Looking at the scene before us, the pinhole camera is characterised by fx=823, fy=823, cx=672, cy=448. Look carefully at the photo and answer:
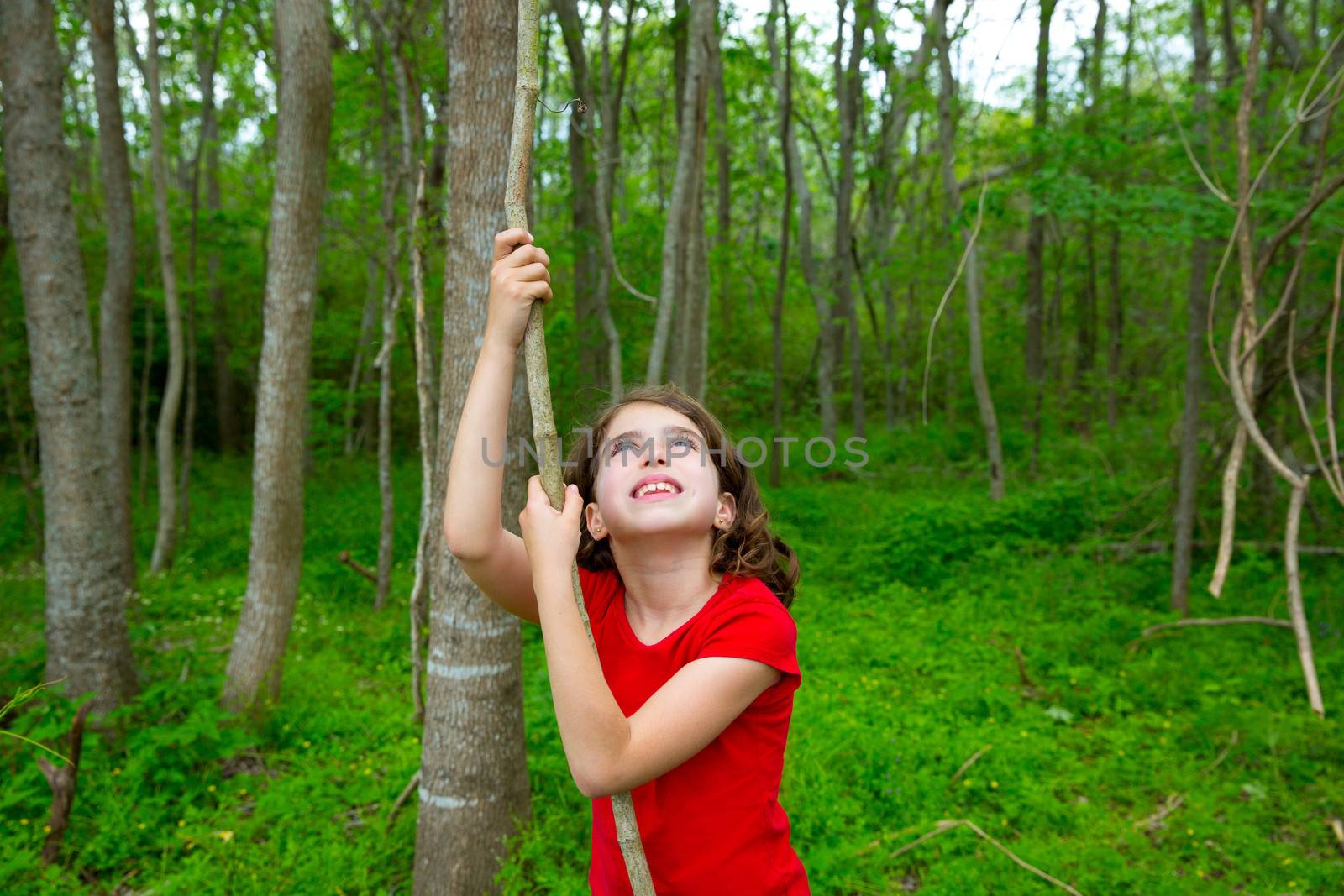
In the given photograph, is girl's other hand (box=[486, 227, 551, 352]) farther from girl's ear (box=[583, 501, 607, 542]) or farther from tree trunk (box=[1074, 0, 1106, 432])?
tree trunk (box=[1074, 0, 1106, 432])

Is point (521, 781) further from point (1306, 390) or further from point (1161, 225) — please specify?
point (1306, 390)

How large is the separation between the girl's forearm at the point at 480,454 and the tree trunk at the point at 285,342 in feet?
11.4

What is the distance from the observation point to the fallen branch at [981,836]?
310 cm

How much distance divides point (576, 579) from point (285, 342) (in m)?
3.82

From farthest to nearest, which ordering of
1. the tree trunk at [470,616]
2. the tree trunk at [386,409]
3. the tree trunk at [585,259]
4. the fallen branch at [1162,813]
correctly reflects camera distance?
the tree trunk at [585,259] < the tree trunk at [386,409] < the fallen branch at [1162,813] < the tree trunk at [470,616]

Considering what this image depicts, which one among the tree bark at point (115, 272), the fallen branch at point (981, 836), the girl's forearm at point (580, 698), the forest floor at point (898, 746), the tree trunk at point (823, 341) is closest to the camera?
the girl's forearm at point (580, 698)

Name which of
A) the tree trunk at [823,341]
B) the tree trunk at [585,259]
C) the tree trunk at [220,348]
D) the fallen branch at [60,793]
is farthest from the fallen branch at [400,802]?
the tree trunk at [220,348]

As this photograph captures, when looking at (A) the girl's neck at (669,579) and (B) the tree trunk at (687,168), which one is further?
(B) the tree trunk at (687,168)

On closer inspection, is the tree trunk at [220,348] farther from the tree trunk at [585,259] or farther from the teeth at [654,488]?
the teeth at [654,488]

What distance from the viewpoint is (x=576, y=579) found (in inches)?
46.5

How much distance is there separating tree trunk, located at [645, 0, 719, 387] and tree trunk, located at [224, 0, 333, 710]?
267cm

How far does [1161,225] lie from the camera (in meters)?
6.36

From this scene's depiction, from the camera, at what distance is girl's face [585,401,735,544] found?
140 cm

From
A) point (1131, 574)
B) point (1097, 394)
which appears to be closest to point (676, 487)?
point (1131, 574)
